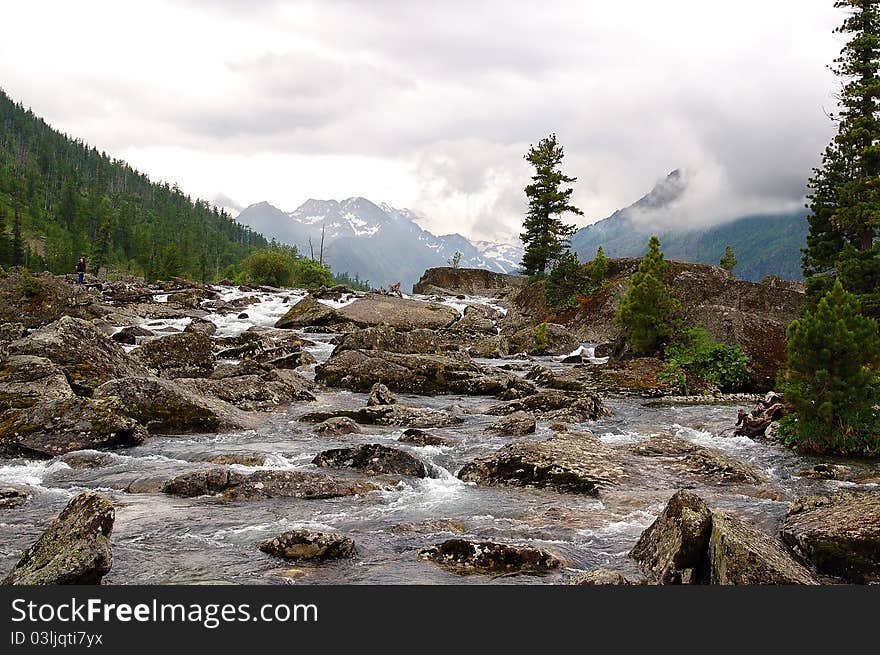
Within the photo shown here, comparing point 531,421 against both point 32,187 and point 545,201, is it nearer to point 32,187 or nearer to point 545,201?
point 545,201

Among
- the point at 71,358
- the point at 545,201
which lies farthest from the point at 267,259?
the point at 71,358

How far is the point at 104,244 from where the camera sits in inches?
4663

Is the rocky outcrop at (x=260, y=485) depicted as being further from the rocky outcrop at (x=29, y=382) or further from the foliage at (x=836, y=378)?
the foliage at (x=836, y=378)

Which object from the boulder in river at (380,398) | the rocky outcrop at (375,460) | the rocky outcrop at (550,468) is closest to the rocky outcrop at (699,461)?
the rocky outcrop at (550,468)

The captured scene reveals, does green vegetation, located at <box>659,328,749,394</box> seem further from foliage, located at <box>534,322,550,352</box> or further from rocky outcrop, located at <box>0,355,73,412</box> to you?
rocky outcrop, located at <box>0,355,73,412</box>

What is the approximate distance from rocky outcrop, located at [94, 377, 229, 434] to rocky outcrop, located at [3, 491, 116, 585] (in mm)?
8967

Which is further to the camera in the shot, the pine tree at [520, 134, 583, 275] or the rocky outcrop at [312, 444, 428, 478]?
the pine tree at [520, 134, 583, 275]

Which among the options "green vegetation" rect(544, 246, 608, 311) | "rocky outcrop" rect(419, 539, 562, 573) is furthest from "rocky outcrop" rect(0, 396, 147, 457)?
"green vegetation" rect(544, 246, 608, 311)

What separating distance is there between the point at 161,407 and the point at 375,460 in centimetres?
736

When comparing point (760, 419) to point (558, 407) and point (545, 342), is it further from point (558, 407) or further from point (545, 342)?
→ point (545, 342)

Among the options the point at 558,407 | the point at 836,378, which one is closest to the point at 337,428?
the point at 558,407

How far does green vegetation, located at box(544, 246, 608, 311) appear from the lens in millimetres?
48156

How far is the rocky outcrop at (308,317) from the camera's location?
4650 centimetres

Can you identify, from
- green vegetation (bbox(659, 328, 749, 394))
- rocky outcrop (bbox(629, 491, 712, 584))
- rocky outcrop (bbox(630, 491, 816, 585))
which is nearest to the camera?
rocky outcrop (bbox(630, 491, 816, 585))
